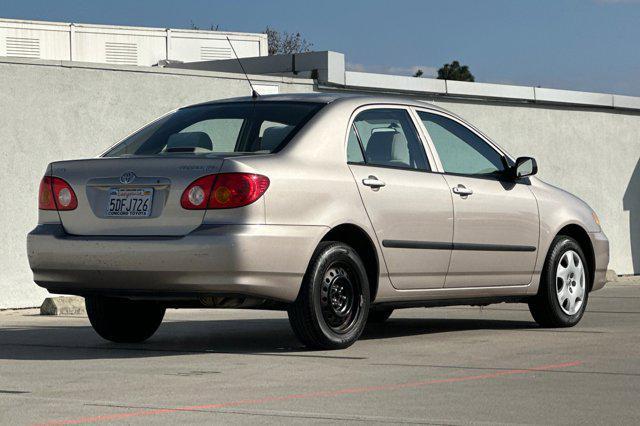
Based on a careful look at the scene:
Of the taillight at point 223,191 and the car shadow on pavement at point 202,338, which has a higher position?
the taillight at point 223,191

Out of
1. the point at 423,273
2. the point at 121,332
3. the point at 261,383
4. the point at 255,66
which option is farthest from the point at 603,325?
the point at 255,66

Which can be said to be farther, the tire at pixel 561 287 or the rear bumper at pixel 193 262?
the tire at pixel 561 287

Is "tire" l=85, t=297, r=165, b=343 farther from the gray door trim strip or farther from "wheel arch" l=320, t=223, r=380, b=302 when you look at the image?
the gray door trim strip

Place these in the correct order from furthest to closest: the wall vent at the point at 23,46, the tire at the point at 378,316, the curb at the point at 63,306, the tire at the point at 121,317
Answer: the wall vent at the point at 23,46 → the curb at the point at 63,306 → the tire at the point at 378,316 → the tire at the point at 121,317

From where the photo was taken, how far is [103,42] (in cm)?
2945

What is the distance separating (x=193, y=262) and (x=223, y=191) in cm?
46

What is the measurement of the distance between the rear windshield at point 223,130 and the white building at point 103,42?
18.6m

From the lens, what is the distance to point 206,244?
8102mm

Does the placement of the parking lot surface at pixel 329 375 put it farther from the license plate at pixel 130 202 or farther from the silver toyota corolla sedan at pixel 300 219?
the license plate at pixel 130 202

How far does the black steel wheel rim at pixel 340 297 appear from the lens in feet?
28.7

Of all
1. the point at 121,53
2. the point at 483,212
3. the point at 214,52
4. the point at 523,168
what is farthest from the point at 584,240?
the point at 121,53

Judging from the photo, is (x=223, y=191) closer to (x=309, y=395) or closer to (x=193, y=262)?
(x=193, y=262)

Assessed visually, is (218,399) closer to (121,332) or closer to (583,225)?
(121,332)

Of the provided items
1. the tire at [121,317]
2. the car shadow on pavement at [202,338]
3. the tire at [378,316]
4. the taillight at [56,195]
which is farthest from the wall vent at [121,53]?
the taillight at [56,195]
